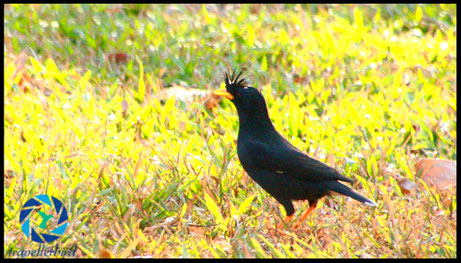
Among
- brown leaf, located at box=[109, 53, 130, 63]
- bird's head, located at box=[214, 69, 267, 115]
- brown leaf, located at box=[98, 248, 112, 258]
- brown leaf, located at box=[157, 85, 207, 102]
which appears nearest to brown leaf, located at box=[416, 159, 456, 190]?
bird's head, located at box=[214, 69, 267, 115]

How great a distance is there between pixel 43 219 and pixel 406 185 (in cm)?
240

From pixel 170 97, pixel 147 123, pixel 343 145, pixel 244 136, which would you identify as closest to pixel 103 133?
pixel 147 123

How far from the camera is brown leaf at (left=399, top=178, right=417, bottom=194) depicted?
4.62 meters

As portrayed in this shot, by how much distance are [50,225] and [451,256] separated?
2.22 metres

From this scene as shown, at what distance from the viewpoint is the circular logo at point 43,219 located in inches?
147

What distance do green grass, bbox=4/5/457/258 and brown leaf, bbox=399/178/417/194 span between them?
47mm

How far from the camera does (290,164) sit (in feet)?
13.7

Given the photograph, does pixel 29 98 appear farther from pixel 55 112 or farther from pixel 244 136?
pixel 244 136

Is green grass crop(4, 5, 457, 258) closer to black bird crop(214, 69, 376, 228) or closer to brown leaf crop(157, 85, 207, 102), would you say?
brown leaf crop(157, 85, 207, 102)

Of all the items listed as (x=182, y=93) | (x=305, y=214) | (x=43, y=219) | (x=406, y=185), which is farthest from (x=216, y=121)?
(x=43, y=219)

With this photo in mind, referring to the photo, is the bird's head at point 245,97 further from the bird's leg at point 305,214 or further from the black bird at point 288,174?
the bird's leg at point 305,214

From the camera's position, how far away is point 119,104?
18.0 ft

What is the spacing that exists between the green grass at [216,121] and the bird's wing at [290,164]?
0.27 m

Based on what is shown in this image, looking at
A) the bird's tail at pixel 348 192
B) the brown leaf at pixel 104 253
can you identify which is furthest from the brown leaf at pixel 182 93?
the brown leaf at pixel 104 253
